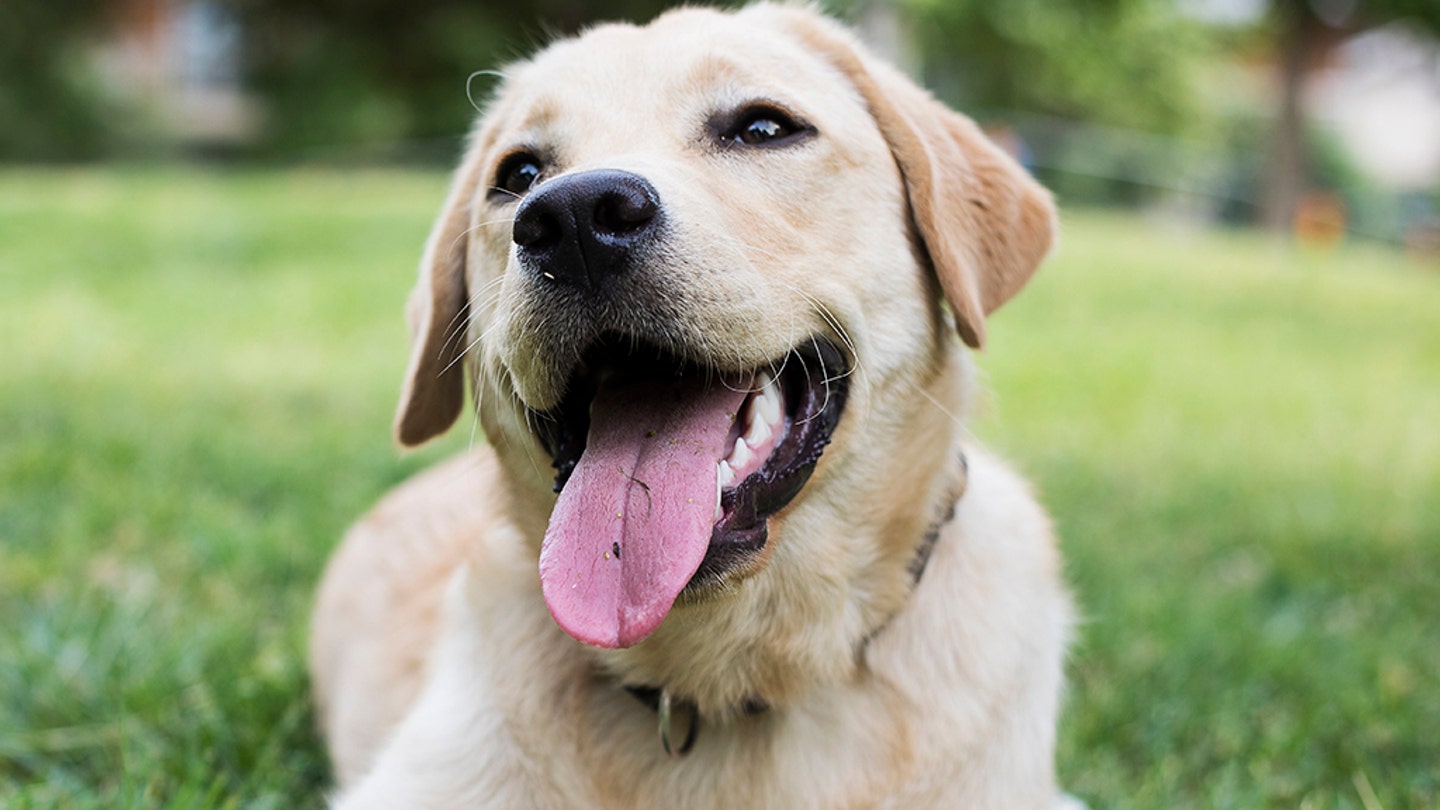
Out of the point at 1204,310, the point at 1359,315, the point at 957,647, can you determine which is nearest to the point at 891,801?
the point at 957,647

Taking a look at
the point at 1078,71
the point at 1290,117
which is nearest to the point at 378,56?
the point at 1078,71

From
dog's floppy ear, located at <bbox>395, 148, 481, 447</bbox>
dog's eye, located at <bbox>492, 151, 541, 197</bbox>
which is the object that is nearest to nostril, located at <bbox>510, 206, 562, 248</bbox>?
dog's eye, located at <bbox>492, 151, 541, 197</bbox>

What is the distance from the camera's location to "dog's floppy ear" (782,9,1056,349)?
289 centimetres

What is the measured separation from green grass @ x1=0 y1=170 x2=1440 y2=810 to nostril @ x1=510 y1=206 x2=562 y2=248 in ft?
4.92

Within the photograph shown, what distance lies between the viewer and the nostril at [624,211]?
7.40 ft

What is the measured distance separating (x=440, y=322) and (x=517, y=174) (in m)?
0.46

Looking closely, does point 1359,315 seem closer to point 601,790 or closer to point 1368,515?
point 1368,515

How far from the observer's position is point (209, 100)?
113ft

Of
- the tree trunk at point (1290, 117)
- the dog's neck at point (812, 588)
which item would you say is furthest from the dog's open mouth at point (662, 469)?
the tree trunk at point (1290, 117)

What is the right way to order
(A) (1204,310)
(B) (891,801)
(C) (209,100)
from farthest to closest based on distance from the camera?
1. (C) (209,100)
2. (A) (1204,310)
3. (B) (891,801)

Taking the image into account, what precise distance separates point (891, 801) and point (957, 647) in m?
0.37

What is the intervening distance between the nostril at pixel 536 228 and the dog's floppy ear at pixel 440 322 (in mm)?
868

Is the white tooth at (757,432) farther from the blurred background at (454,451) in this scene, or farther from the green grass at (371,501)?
the green grass at (371,501)

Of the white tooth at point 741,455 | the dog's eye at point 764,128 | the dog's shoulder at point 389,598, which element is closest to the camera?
the white tooth at point 741,455
